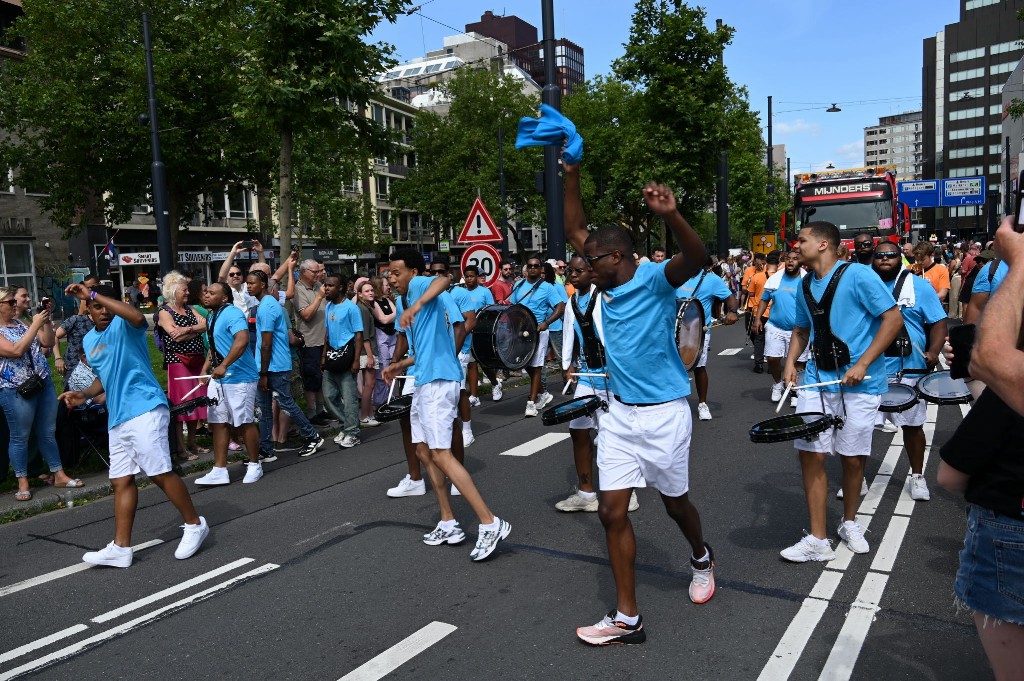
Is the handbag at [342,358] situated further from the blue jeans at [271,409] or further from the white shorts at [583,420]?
the white shorts at [583,420]

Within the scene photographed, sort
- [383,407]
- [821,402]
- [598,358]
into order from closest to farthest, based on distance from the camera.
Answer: [598,358] < [821,402] < [383,407]

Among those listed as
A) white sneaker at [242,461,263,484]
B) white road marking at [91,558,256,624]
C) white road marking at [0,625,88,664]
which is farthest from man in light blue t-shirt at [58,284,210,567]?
white sneaker at [242,461,263,484]

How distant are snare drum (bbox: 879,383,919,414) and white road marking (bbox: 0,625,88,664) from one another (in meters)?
4.69

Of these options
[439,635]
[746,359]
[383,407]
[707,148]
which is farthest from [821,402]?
[707,148]

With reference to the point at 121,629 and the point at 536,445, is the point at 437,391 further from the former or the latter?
the point at 536,445

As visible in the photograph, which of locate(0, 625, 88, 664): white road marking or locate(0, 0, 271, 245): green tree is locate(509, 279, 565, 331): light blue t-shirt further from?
locate(0, 0, 271, 245): green tree

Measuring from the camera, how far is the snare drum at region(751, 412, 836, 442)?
4.10m

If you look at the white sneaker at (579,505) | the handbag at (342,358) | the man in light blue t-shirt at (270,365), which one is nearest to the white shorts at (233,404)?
the man in light blue t-shirt at (270,365)

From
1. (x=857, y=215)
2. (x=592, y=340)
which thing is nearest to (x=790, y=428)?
(x=592, y=340)

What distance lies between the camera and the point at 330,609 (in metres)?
4.34

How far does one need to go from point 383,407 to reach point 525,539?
1443 millimetres

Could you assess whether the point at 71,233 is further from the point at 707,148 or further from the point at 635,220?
the point at 635,220

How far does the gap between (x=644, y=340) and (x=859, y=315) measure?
5.13 ft

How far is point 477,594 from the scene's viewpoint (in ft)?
14.6
